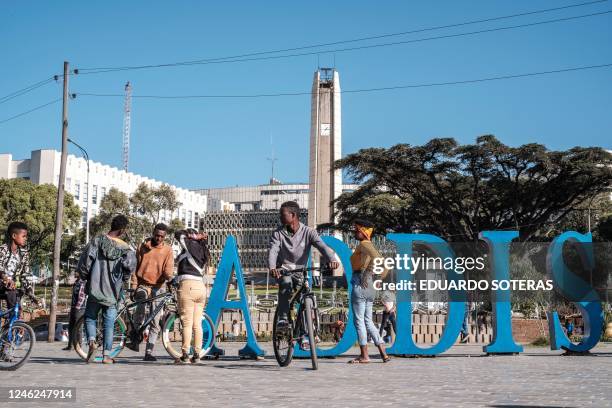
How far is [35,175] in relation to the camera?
8688 cm

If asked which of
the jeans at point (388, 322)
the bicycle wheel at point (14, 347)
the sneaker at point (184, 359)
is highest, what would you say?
the jeans at point (388, 322)

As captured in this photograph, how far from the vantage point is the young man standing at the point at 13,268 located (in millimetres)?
8984

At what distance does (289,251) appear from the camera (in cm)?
971

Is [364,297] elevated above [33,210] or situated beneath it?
situated beneath

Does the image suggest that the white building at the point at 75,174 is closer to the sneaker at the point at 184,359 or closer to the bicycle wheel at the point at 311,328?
the sneaker at the point at 184,359

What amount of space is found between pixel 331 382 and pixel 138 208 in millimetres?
60401

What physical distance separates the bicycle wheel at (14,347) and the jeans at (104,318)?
897mm

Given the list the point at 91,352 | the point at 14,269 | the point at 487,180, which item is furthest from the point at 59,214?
the point at 487,180

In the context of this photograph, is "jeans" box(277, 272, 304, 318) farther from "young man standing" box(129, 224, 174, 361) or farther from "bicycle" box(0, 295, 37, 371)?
"bicycle" box(0, 295, 37, 371)

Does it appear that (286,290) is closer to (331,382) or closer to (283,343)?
(283,343)

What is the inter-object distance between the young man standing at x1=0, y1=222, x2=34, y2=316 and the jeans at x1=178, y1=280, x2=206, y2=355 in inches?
A: 70.3

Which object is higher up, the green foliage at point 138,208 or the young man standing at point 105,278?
the green foliage at point 138,208

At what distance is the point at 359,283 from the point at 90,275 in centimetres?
324

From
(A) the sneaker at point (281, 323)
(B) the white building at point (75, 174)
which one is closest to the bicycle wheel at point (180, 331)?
(A) the sneaker at point (281, 323)
